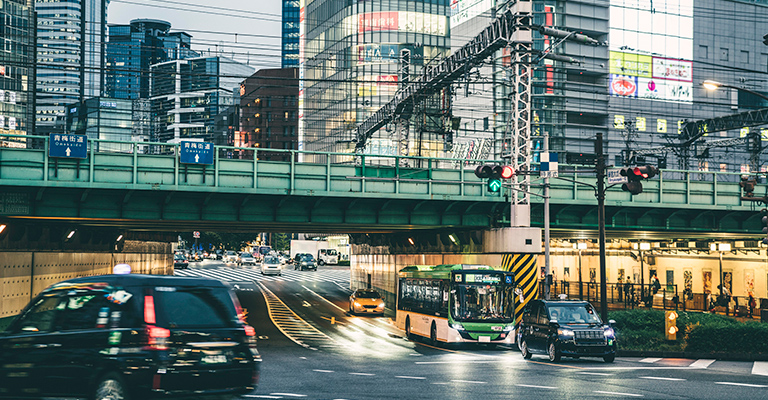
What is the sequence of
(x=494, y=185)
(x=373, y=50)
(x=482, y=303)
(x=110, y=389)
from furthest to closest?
(x=373, y=50), (x=494, y=185), (x=482, y=303), (x=110, y=389)

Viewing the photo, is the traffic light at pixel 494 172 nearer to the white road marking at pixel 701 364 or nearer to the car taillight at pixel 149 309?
the white road marking at pixel 701 364

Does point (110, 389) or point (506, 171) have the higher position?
point (506, 171)

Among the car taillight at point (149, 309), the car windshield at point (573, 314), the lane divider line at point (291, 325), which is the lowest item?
the lane divider line at point (291, 325)

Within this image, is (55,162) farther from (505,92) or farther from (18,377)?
(505,92)

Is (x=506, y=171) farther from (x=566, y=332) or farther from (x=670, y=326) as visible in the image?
(x=566, y=332)

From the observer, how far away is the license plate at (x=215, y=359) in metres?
10.0

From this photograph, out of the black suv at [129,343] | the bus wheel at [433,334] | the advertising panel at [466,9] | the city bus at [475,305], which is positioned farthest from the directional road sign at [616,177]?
the advertising panel at [466,9]

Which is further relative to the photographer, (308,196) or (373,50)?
(373,50)

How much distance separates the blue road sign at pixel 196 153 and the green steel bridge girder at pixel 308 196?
37 cm

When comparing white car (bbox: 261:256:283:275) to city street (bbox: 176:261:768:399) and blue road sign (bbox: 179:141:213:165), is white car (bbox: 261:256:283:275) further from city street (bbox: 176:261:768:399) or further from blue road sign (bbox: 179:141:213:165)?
blue road sign (bbox: 179:141:213:165)

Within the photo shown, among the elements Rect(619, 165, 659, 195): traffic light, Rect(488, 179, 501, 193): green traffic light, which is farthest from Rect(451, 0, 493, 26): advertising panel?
Rect(619, 165, 659, 195): traffic light

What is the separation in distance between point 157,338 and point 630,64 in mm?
91123

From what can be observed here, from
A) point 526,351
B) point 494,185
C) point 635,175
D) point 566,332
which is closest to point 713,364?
point 566,332

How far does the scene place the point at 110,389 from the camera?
9.95 meters
